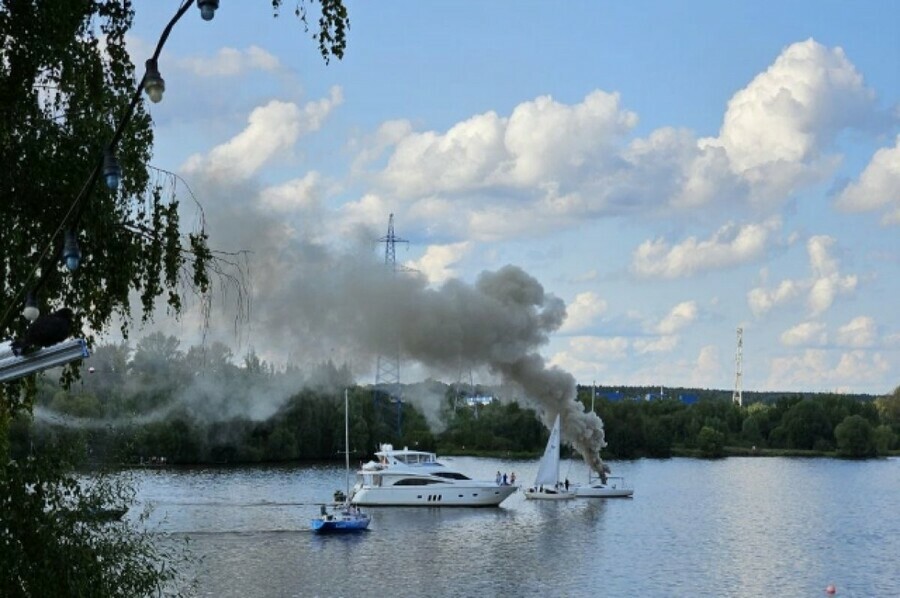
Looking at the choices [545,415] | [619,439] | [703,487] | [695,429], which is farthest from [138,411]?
[695,429]

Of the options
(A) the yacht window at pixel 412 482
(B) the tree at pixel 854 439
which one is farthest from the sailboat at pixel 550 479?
(B) the tree at pixel 854 439

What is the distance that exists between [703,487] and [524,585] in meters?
65.3

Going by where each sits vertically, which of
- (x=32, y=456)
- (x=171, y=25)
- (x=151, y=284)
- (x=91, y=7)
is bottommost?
(x=32, y=456)

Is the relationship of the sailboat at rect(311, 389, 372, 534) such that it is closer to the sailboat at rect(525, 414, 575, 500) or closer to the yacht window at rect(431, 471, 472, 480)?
the yacht window at rect(431, 471, 472, 480)

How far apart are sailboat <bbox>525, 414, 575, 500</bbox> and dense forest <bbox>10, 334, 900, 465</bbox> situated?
537 cm

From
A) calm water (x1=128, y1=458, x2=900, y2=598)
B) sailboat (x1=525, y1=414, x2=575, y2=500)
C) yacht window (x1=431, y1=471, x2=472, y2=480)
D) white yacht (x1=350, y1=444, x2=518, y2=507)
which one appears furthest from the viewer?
sailboat (x1=525, y1=414, x2=575, y2=500)

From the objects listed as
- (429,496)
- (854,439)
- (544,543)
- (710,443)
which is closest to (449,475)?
(429,496)

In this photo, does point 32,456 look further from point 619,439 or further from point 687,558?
point 619,439

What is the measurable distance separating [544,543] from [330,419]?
226 feet

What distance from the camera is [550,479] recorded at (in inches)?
3846

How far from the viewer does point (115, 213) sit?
13852 millimetres

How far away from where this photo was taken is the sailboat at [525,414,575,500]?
94.7 metres

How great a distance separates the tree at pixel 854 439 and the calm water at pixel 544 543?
221 feet

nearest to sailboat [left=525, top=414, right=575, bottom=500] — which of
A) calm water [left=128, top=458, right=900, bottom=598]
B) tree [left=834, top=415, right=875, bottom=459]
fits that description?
calm water [left=128, top=458, right=900, bottom=598]
